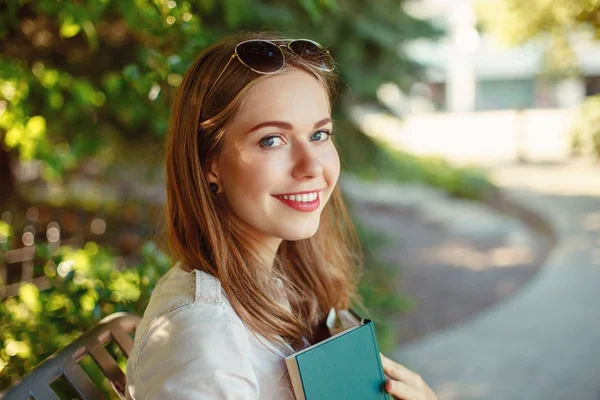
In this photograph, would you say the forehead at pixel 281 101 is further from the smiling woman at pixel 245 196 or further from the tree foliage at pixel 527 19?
the tree foliage at pixel 527 19

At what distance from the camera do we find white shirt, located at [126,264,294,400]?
1141 millimetres

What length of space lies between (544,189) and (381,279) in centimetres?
655

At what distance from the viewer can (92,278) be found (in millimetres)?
2447

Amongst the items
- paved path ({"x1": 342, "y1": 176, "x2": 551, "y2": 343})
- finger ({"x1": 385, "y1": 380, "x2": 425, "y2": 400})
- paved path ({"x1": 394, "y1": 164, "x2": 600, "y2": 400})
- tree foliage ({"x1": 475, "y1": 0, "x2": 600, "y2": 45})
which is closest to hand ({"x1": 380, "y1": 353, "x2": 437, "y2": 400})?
finger ({"x1": 385, "y1": 380, "x2": 425, "y2": 400})

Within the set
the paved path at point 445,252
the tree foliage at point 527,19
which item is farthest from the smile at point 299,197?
the tree foliage at point 527,19

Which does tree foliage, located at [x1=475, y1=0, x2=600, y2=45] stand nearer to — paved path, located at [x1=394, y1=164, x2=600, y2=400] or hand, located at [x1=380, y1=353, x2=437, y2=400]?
paved path, located at [x1=394, y1=164, x2=600, y2=400]

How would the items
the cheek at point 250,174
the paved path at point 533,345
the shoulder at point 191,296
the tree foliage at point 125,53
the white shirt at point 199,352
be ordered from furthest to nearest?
the paved path at point 533,345 → the tree foliage at point 125,53 → the cheek at point 250,174 → the shoulder at point 191,296 → the white shirt at point 199,352

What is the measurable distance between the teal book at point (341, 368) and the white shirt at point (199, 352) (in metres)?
0.09

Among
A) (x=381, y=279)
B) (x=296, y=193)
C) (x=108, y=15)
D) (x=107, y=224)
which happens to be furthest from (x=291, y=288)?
(x=107, y=224)

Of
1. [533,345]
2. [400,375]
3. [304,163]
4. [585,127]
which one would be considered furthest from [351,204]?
[585,127]

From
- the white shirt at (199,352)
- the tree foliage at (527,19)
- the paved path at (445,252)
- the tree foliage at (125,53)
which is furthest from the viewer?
the tree foliage at (527,19)

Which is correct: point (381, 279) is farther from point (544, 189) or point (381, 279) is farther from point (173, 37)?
point (544, 189)

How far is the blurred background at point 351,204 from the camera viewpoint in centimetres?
237

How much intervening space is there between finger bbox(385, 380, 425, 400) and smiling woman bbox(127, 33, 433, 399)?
12mm
